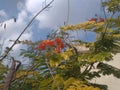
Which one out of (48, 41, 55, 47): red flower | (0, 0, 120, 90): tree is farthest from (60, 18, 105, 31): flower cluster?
(48, 41, 55, 47): red flower

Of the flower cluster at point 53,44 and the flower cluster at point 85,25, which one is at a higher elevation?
the flower cluster at point 85,25

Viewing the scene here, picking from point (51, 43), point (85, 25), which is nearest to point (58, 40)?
point (51, 43)

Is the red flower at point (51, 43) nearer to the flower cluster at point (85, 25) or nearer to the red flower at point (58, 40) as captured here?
the red flower at point (58, 40)

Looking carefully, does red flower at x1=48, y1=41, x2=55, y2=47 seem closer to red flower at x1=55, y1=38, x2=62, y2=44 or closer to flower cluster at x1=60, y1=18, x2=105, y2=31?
red flower at x1=55, y1=38, x2=62, y2=44

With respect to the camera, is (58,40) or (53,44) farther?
(58,40)

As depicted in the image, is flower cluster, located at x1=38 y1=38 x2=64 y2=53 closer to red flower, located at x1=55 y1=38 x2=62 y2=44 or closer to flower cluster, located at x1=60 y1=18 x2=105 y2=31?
red flower, located at x1=55 y1=38 x2=62 y2=44

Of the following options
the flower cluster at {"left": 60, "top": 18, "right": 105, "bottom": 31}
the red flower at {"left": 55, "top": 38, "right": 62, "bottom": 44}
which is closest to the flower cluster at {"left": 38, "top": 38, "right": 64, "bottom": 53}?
the red flower at {"left": 55, "top": 38, "right": 62, "bottom": 44}

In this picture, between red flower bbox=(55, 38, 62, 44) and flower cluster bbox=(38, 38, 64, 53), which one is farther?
red flower bbox=(55, 38, 62, 44)

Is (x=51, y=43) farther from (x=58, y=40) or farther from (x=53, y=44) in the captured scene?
(x=58, y=40)

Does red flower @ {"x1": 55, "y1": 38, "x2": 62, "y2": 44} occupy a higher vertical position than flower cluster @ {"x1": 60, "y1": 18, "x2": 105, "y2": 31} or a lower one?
lower

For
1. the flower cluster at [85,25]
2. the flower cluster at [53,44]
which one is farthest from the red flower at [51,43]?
the flower cluster at [85,25]

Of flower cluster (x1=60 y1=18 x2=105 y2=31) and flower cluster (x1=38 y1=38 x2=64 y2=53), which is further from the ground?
flower cluster (x1=60 y1=18 x2=105 y2=31)

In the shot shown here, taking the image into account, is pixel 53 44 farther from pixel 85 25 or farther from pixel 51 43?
pixel 85 25

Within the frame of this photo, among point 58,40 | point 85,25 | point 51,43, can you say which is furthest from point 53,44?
point 85,25
